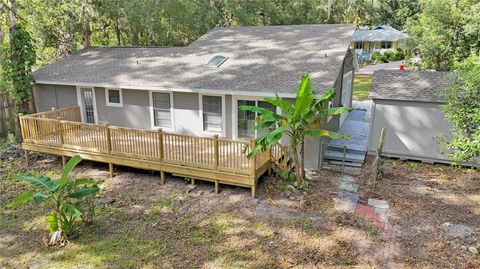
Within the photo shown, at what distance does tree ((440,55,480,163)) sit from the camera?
6.70 meters

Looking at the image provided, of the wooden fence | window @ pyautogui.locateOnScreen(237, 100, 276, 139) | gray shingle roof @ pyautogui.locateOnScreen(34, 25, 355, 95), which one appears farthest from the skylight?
the wooden fence

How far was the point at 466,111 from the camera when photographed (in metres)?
7.25

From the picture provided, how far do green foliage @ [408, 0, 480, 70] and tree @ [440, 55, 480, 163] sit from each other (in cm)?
717

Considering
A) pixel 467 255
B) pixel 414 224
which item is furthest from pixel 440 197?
pixel 467 255

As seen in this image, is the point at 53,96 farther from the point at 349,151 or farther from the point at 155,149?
the point at 349,151

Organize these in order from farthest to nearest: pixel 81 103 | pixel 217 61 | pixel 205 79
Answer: pixel 81 103 < pixel 217 61 < pixel 205 79

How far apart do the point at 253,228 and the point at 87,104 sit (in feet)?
28.6

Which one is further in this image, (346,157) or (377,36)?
(377,36)

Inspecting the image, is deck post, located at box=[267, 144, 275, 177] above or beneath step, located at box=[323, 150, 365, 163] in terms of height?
above

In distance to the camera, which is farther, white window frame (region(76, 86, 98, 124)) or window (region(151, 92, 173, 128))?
white window frame (region(76, 86, 98, 124))

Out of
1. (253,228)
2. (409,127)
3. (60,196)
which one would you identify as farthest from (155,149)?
(409,127)

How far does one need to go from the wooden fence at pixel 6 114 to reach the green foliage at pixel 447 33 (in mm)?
17597

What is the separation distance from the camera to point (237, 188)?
9.56 meters

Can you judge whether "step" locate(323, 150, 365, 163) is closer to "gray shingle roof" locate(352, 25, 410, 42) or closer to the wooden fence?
the wooden fence
